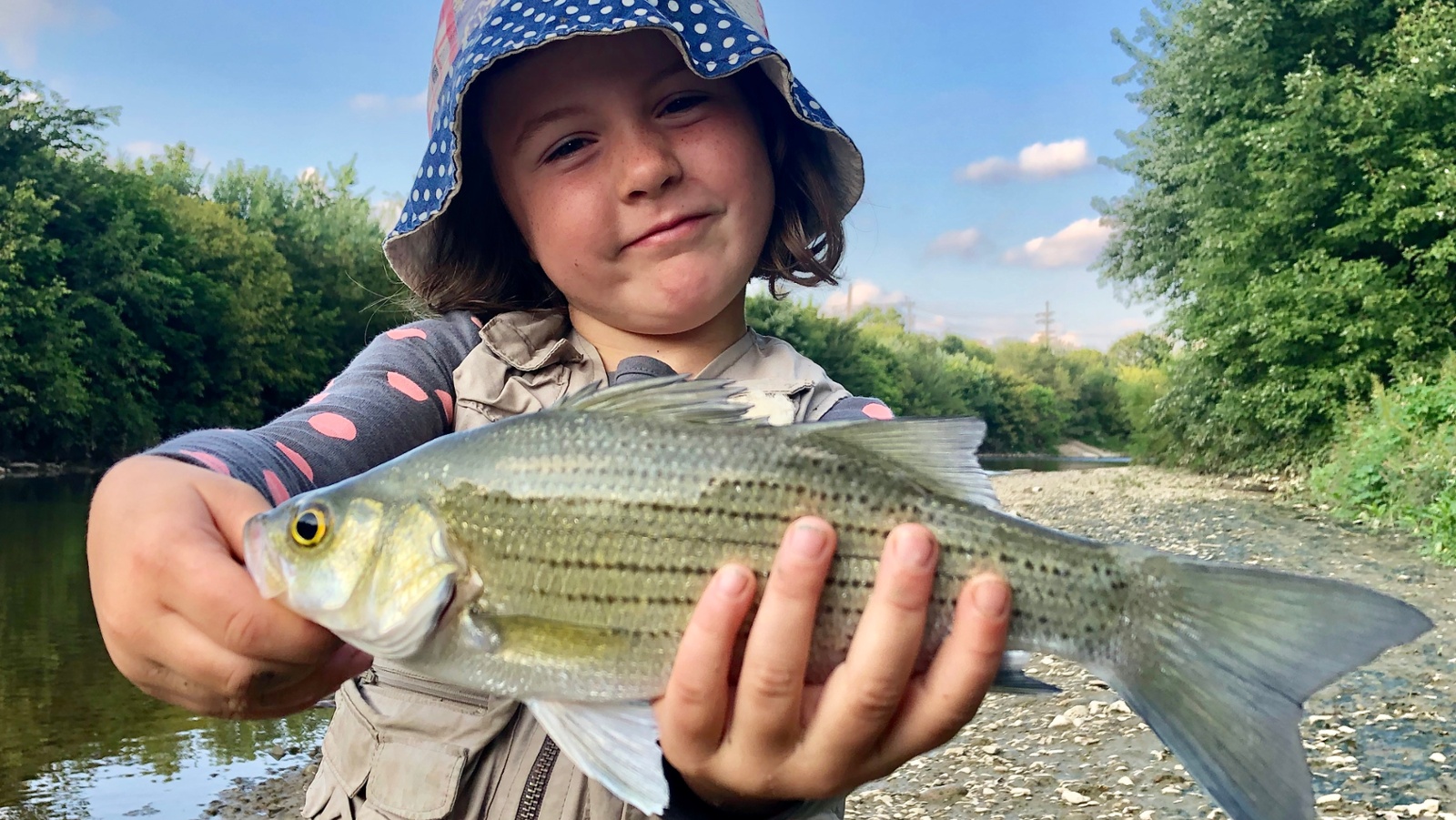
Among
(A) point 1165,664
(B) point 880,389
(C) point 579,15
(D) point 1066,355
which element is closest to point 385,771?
(A) point 1165,664

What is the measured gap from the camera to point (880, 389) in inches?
2955

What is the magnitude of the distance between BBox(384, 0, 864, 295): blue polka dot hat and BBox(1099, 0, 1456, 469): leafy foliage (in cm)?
2052

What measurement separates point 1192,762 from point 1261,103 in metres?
25.1

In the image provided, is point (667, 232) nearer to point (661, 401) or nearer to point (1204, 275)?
A: point (661, 401)

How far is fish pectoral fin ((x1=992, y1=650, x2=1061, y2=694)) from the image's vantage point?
1.91 m

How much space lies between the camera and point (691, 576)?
181cm

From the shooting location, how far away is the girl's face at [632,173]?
2713 mm

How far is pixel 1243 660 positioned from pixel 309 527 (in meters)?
1.76

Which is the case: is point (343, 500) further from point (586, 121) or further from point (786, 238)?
point (786, 238)

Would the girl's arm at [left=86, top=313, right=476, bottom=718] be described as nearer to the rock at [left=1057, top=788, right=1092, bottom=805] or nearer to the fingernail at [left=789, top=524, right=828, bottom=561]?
the fingernail at [left=789, top=524, right=828, bottom=561]

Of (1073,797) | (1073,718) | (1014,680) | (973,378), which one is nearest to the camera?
(1014,680)

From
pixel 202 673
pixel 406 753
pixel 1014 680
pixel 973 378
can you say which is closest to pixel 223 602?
pixel 202 673

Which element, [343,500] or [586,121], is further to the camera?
[586,121]

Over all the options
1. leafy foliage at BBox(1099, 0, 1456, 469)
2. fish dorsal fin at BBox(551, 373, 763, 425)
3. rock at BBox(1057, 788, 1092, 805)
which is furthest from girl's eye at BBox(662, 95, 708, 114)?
leafy foliage at BBox(1099, 0, 1456, 469)
